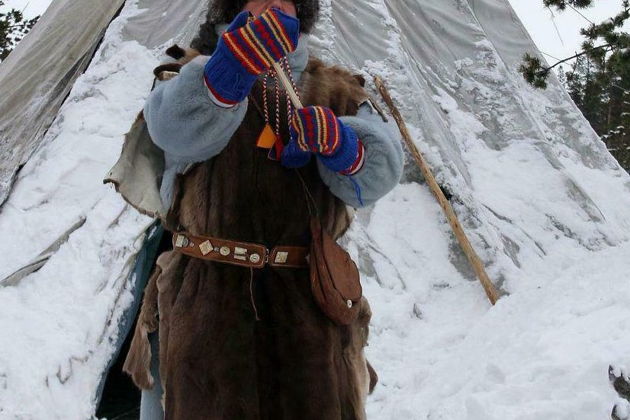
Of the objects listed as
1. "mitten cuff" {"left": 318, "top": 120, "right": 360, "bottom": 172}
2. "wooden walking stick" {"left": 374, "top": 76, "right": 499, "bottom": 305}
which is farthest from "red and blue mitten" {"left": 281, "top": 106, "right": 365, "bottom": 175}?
"wooden walking stick" {"left": 374, "top": 76, "right": 499, "bottom": 305}

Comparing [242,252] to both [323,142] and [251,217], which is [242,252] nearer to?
[251,217]

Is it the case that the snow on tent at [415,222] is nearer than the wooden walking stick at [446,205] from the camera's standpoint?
Yes

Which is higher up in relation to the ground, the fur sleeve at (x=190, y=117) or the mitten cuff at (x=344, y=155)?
the fur sleeve at (x=190, y=117)

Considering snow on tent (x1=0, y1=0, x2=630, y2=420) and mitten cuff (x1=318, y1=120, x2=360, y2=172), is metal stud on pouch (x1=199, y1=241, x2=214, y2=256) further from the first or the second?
snow on tent (x1=0, y1=0, x2=630, y2=420)

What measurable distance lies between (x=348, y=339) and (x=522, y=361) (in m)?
1.91

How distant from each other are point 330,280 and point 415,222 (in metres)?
3.31

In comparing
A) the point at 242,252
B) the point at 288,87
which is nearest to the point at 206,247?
the point at 242,252

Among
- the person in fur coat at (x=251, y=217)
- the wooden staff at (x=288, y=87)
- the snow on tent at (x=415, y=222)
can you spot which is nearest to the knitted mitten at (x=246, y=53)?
the person in fur coat at (x=251, y=217)

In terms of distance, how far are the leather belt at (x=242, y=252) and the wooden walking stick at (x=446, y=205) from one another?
10.0 ft

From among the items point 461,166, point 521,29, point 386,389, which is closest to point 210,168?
point 386,389

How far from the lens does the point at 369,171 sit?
4.31ft

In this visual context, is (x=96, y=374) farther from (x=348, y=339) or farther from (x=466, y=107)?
(x=466, y=107)

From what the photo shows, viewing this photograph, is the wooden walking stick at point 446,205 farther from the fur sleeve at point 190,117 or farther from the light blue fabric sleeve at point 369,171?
the fur sleeve at point 190,117

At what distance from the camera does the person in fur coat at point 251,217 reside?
3.86 feet
